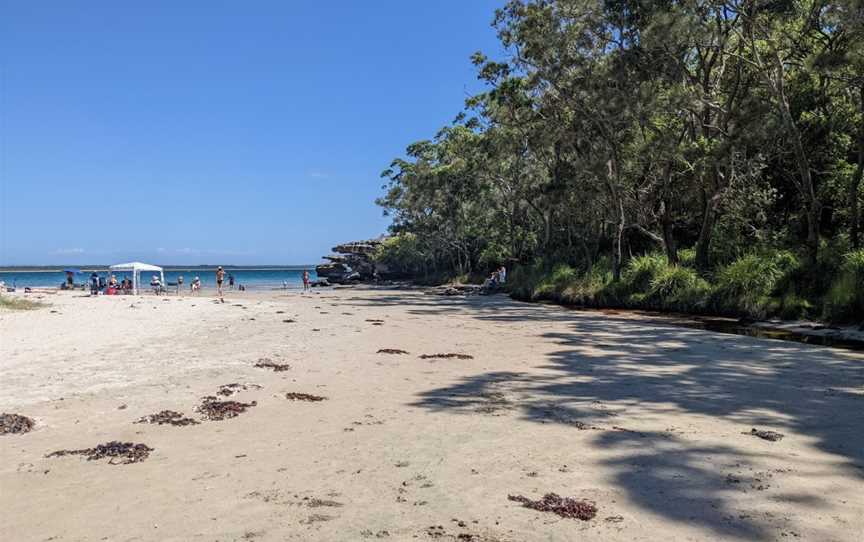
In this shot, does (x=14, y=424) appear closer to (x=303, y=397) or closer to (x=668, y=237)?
(x=303, y=397)

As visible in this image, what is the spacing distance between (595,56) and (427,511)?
25.3 meters

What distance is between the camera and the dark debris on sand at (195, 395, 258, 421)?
699cm

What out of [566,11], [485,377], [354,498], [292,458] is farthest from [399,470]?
[566,11]

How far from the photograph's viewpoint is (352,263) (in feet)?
276

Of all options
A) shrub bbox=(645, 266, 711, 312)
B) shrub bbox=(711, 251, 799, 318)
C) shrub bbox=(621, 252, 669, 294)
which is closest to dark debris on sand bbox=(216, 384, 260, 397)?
shrub bbox=(711, 251, 799, 318)

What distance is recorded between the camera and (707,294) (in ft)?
69.5

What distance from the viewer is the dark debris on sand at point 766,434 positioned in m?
5.89

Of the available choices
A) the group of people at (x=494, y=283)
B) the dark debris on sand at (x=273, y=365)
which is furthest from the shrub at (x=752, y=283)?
the group of people at (x=494, y=283)

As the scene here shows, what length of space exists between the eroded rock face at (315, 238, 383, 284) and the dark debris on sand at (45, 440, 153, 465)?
72.1m

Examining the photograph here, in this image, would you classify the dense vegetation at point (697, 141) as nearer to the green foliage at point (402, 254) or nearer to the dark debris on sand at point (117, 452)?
the dark debris on sand at point (117, 452)

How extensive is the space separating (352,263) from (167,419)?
77.8 m

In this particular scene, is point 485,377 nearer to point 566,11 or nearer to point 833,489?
point 833,489

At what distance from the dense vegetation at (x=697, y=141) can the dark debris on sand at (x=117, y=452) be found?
17.2m

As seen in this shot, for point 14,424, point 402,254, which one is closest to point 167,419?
point 14,424
